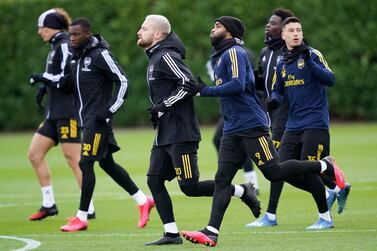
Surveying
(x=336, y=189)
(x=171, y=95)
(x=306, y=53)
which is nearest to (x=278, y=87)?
(x=306, y=53)

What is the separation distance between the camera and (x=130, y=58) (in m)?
31.1

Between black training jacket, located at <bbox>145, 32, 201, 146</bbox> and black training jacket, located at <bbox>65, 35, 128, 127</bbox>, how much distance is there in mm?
1510

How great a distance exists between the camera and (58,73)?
531 inches

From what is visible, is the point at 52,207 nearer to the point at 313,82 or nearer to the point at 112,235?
the point at 112,235

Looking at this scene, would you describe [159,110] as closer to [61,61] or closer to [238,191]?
[238,191]

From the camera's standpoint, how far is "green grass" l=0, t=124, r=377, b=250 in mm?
10219

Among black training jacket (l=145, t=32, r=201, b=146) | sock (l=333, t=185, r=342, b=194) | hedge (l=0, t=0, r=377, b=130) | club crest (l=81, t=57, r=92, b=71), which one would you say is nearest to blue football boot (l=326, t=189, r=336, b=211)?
sock (l=333, t=185, r=342, b=194)

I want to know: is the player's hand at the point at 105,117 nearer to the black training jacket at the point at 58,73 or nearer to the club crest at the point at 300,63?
the black training jacket at the point at 58,73

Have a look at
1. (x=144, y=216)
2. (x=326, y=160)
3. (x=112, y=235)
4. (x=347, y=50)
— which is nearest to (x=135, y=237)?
(x=112, y=235)

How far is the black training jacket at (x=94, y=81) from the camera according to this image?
1195 cm

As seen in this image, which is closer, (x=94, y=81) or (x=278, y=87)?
(x=278, y=87)

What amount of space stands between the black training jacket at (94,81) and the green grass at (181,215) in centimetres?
143

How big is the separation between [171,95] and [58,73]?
12.1 feet

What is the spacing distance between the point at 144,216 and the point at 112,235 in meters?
1.02
